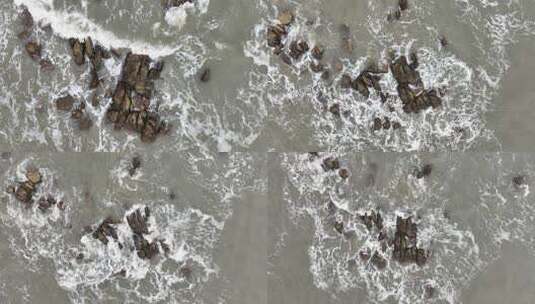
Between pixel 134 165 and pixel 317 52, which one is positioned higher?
pixel 317 52

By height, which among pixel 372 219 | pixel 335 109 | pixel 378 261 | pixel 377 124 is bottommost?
pixel 378 261

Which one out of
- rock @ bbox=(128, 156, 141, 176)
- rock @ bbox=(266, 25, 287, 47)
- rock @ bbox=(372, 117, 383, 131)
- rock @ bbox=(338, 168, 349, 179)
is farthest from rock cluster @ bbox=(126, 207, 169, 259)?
rock @ bbox=(372, 117, 383, 131)

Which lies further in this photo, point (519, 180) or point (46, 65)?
point (46, 65)

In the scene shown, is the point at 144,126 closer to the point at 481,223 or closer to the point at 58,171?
the point at 58,171

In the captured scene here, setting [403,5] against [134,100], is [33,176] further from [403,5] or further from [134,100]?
[403,5]

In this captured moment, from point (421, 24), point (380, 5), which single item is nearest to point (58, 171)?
point (380, 5)

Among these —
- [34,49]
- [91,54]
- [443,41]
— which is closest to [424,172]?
[443,41]

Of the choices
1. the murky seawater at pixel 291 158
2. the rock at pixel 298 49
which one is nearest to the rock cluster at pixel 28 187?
the murky seawater at pixel 291 158

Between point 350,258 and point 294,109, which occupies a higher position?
point 294,109
